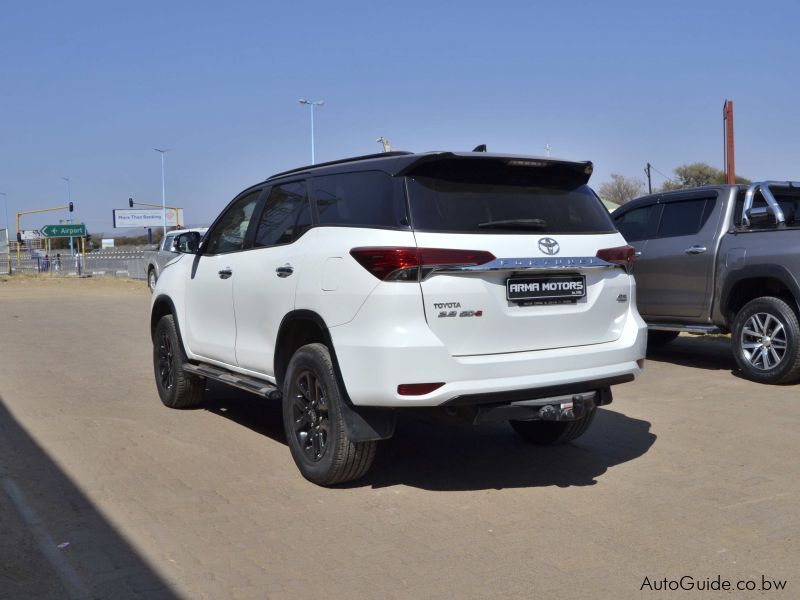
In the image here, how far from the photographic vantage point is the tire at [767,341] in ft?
26.1

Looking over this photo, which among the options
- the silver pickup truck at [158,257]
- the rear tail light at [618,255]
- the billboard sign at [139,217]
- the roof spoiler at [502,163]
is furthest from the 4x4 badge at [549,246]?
the billboard sign at [139,217]

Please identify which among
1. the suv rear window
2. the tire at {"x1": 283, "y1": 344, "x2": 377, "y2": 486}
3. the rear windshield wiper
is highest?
the suv rear window

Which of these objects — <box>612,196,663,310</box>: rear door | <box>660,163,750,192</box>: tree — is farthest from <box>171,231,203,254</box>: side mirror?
<box>660,163,750,192</box>: tree

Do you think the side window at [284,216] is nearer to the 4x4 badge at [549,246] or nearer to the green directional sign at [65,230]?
the 4x4 badge at [549,246]

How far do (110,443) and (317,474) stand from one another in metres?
2.07

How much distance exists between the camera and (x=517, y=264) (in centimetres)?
464

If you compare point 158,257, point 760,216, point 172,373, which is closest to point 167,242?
point 158,257

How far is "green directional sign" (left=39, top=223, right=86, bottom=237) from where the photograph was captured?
2432 inches

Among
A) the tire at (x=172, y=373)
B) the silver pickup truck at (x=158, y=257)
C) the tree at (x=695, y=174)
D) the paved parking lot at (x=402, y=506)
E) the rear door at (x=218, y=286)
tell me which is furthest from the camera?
the tree at (x=695, y=174)

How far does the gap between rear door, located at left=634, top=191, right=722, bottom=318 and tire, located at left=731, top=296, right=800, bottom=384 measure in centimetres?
62

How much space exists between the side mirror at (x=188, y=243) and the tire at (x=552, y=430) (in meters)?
3.11

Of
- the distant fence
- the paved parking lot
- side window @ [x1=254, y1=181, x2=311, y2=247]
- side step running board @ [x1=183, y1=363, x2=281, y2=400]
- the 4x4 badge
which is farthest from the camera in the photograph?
the distant fence

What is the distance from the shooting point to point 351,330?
182 inches

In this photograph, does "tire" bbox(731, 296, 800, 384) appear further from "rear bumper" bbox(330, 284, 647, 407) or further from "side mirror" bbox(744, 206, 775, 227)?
"rear bumper" bbox(330, 284, 647, 407)
